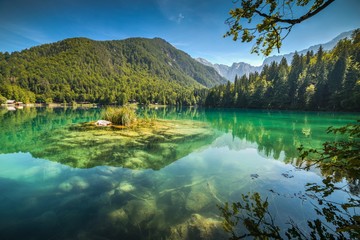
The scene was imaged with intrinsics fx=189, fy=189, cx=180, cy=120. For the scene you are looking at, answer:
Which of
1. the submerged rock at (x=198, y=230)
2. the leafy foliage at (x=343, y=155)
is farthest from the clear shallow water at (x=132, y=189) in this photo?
the leafy foliage at (x=343, y=155)

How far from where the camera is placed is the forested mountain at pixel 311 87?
58094 mm

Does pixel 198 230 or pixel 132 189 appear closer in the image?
pixel 198 230

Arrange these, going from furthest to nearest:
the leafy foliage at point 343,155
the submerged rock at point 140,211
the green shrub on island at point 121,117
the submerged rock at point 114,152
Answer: the green shrub on island at point 121,117 → the submerged rock at point 114,152 → the submerged rock at point 140,211 → the leafy foliage at point 343,155

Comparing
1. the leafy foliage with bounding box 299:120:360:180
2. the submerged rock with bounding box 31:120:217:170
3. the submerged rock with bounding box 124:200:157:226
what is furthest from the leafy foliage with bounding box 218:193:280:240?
the submerged rock with bounding box 31:120:217:170

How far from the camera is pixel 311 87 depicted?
66.1 meters

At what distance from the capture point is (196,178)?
352 inches

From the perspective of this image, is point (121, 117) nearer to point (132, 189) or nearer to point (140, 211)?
point (132, 189)

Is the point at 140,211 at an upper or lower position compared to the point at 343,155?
lower

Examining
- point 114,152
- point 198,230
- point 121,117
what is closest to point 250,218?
point 198,230

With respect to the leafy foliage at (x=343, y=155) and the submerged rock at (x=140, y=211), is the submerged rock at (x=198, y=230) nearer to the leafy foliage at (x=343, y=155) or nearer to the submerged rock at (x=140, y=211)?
the submerged rock at (x=140, y=211)

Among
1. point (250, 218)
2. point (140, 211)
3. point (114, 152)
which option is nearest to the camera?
point (250, 218)

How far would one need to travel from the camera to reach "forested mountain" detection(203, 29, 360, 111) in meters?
58.1

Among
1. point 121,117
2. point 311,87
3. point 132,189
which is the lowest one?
point 132,189

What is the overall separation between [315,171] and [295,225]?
620 centimetres
